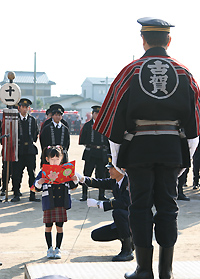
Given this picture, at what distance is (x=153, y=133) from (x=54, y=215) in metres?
2.57

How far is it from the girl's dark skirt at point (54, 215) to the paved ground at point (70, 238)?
15.9 inches

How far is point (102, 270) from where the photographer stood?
363 cm

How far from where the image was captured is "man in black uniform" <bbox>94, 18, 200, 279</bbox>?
3.00 meters

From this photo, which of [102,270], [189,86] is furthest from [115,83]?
[102,270]

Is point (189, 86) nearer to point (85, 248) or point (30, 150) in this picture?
point (85, 248)

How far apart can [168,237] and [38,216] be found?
4570mm

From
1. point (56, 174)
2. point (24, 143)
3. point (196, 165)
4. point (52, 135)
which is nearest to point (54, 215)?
point (56, 174)

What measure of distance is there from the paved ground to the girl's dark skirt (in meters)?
0.40

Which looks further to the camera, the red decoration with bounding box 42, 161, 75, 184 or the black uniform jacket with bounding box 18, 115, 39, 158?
the black uniform jacket with bounding box 18, 115, 39, 158

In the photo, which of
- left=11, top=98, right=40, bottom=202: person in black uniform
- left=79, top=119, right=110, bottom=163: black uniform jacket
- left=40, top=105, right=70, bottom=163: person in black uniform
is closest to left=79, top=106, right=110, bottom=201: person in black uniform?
left=79, top=119, right=110, bottom=163: black uniform jacket

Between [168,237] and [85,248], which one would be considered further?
[85,248]

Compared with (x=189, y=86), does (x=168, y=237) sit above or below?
below

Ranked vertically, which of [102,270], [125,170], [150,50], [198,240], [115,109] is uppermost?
[150,50]

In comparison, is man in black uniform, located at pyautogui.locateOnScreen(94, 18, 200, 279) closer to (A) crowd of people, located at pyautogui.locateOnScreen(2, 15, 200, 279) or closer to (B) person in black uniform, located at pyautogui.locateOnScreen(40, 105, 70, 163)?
(A) crowd of people, located at pyautogui.locateOnScreen(2, 15, 200, 279)
